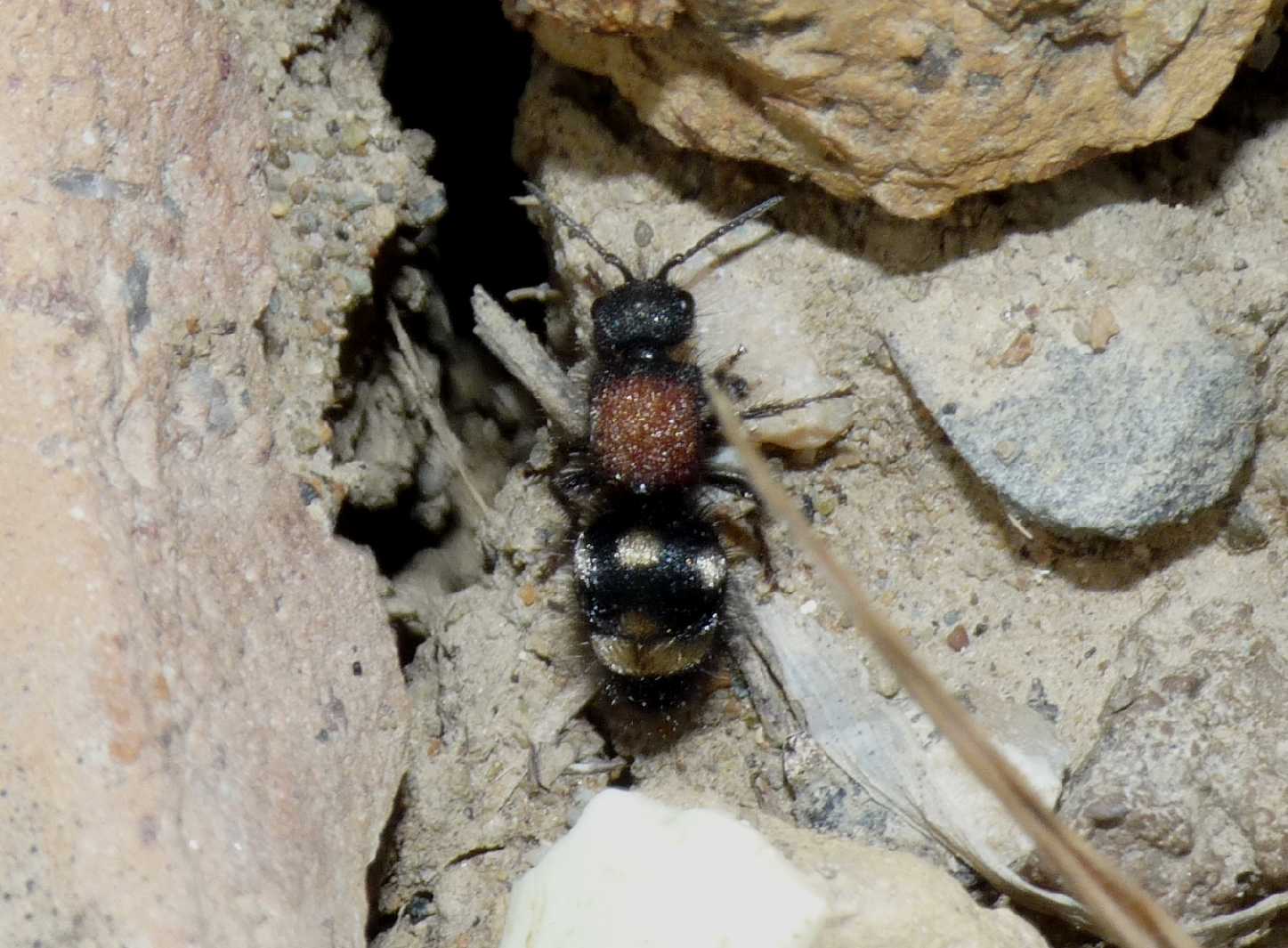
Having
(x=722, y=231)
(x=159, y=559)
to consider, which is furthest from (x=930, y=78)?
(x=159, y=559)

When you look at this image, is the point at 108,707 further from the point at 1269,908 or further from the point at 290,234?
the point at 1269,908

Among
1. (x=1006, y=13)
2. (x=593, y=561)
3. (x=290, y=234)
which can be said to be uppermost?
(x=1006, y=13)

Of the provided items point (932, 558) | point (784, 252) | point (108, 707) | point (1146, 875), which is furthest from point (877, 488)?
point (108, 707)

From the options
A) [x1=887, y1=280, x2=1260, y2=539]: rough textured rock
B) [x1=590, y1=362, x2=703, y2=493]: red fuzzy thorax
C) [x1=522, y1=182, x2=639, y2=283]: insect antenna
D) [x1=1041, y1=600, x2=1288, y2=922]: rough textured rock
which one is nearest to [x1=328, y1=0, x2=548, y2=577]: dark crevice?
[x1=522, y1=182, x2=639, y2=283]: insect antenna

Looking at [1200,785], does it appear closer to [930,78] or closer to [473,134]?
[930,78]

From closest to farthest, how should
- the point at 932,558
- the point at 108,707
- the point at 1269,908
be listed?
1. the point at 108,707
2. the point at 1269,908
3. the point at 932,558
